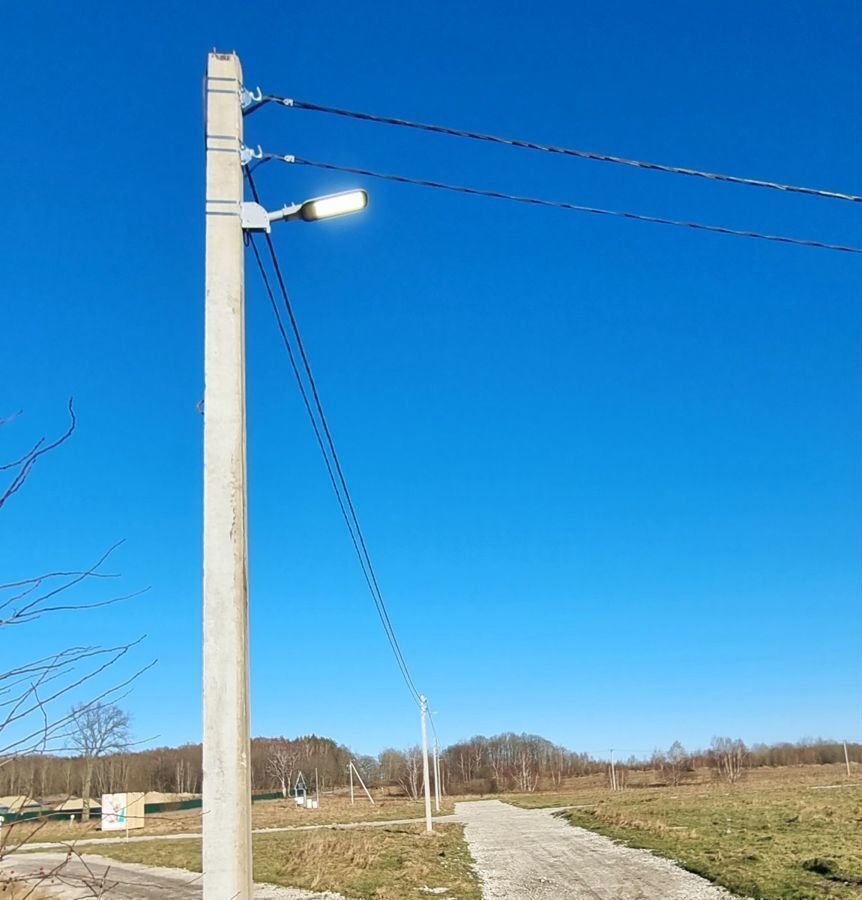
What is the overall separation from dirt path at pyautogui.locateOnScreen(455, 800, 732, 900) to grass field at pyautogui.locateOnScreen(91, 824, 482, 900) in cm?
57

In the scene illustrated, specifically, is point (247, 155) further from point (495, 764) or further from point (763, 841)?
point (495, 764)

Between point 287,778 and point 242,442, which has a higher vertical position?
point 242,442

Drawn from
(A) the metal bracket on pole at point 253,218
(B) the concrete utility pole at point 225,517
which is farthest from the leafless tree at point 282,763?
(A) the metal bracket on pole at point 253,218

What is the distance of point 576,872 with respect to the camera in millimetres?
15891

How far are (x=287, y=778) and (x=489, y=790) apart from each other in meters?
22.2

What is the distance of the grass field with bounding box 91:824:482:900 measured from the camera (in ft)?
47.2

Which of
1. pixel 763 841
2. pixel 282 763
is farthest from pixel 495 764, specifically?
pixel 763 841

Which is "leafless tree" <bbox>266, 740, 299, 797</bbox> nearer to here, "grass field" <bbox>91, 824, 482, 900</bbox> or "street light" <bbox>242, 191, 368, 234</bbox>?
"grass field" <bbox>91, 824, 482, 900</bbox>

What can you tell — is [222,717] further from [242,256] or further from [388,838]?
[388,838]

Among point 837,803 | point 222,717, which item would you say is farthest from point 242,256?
point 837,803

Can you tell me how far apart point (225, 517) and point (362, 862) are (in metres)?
16.5

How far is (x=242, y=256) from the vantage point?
3803 millimetres

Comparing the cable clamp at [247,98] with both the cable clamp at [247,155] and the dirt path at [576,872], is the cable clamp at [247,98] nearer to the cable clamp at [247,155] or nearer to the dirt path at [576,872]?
the cable clamp at [247,155]

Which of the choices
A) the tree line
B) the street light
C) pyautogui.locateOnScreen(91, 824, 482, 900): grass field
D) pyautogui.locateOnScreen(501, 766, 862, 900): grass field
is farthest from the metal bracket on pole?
the tree line
